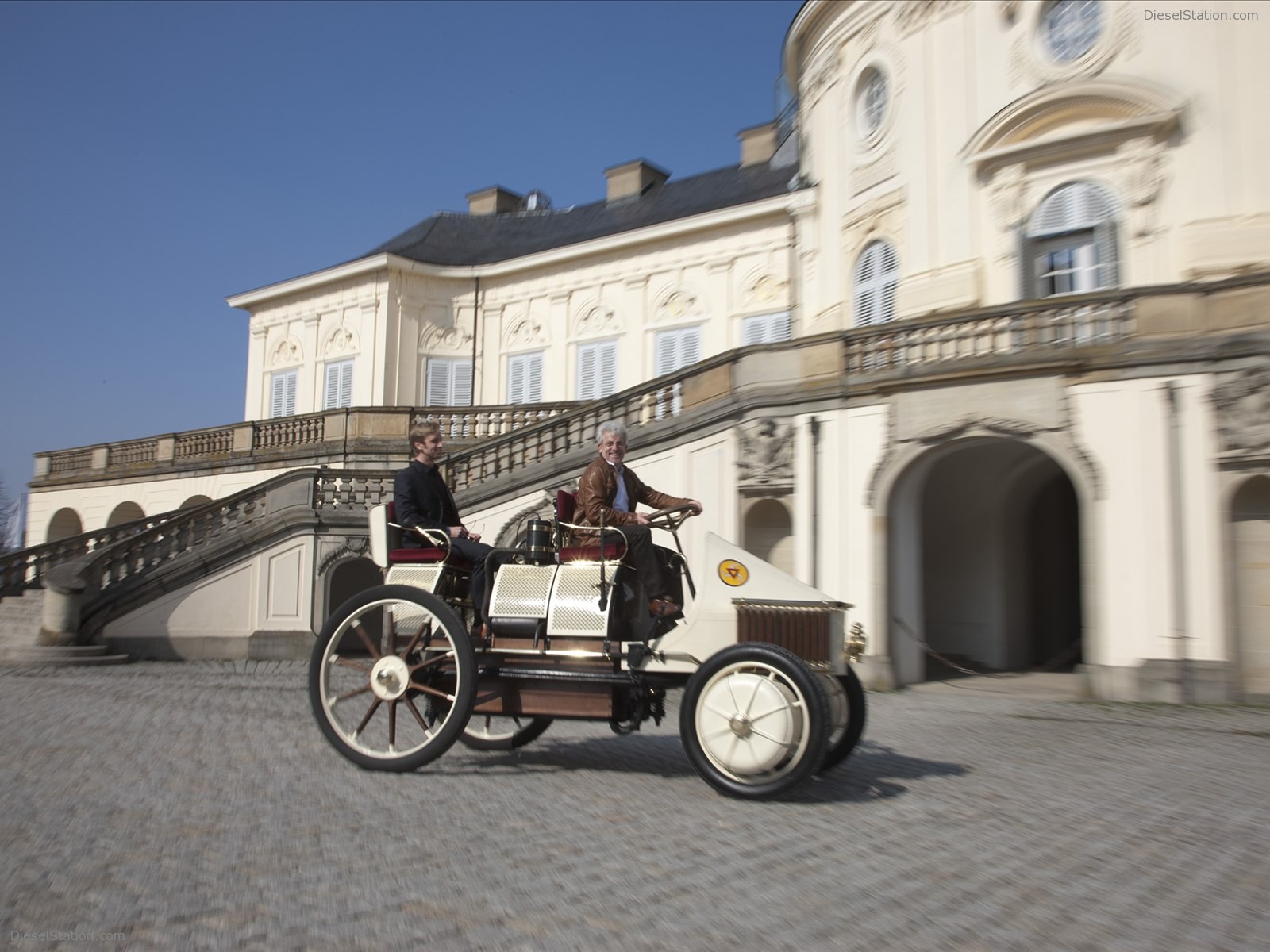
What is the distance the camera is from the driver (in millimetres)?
6402

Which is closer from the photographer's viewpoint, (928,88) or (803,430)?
(803,430)

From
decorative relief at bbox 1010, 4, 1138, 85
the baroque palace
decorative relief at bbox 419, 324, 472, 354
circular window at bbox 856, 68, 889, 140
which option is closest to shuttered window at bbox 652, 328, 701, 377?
the baroque palace

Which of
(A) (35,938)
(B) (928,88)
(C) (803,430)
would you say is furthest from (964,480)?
(A) (35,938)

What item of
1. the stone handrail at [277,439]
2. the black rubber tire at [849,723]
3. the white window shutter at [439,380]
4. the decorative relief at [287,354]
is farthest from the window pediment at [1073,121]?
the decorative relief at [287,354]

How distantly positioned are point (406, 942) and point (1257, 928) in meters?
3.02

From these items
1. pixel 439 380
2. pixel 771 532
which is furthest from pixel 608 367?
pixel 771 532

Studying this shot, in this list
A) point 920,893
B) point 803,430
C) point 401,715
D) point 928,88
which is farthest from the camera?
point 928,88

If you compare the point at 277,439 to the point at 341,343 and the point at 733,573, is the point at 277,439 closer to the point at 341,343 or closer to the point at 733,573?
the point at 341,343

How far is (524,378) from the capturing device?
99.4ft

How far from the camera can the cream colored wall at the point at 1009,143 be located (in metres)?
15.5

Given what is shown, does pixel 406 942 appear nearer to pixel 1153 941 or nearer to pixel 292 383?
pixel 1153 941

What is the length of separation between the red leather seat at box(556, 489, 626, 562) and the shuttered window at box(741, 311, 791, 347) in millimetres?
19149

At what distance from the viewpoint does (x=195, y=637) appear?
17375mm

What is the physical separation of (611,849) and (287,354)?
3056cm
